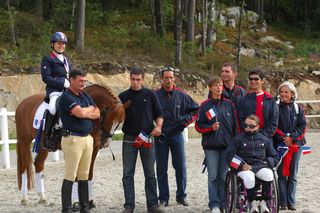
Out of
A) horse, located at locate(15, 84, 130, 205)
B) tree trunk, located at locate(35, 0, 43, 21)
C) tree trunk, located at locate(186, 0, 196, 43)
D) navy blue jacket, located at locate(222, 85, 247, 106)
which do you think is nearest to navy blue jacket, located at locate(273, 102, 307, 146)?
navy blue jacket, located at locate(222, 85, 247, 106)

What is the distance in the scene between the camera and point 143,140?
758 cm

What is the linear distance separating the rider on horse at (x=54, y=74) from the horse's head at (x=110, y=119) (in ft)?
2.63

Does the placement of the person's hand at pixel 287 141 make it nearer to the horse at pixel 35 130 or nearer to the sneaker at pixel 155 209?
the sneaker at pixel 155 209

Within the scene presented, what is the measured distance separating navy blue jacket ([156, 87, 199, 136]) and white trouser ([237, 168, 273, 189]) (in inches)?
60.1

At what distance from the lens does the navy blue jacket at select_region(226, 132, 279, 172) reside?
7.10 meters

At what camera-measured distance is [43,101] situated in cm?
917

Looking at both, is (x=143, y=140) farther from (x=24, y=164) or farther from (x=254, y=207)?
(x=24, y=164)

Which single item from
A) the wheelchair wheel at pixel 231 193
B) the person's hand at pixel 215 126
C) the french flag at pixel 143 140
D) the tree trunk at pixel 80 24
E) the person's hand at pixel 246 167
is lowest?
the wheelchair wheel at pixel 231 193

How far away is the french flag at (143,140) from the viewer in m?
7.57

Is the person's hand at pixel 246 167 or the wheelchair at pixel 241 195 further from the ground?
the person's hand at pixel 246 167

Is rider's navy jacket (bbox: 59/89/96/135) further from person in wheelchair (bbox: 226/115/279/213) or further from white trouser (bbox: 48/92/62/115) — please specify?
person in wheelchair (bbox: 226/115/279/213)

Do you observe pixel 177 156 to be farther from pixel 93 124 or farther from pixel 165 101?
pixel 93 124

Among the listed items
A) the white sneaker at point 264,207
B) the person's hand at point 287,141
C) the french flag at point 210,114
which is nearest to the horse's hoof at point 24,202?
the french flag at point 210,114

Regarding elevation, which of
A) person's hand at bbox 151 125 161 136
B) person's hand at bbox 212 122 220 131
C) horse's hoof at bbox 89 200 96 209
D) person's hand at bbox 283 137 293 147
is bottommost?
horse's hoof at bbox 89 200 96 209
